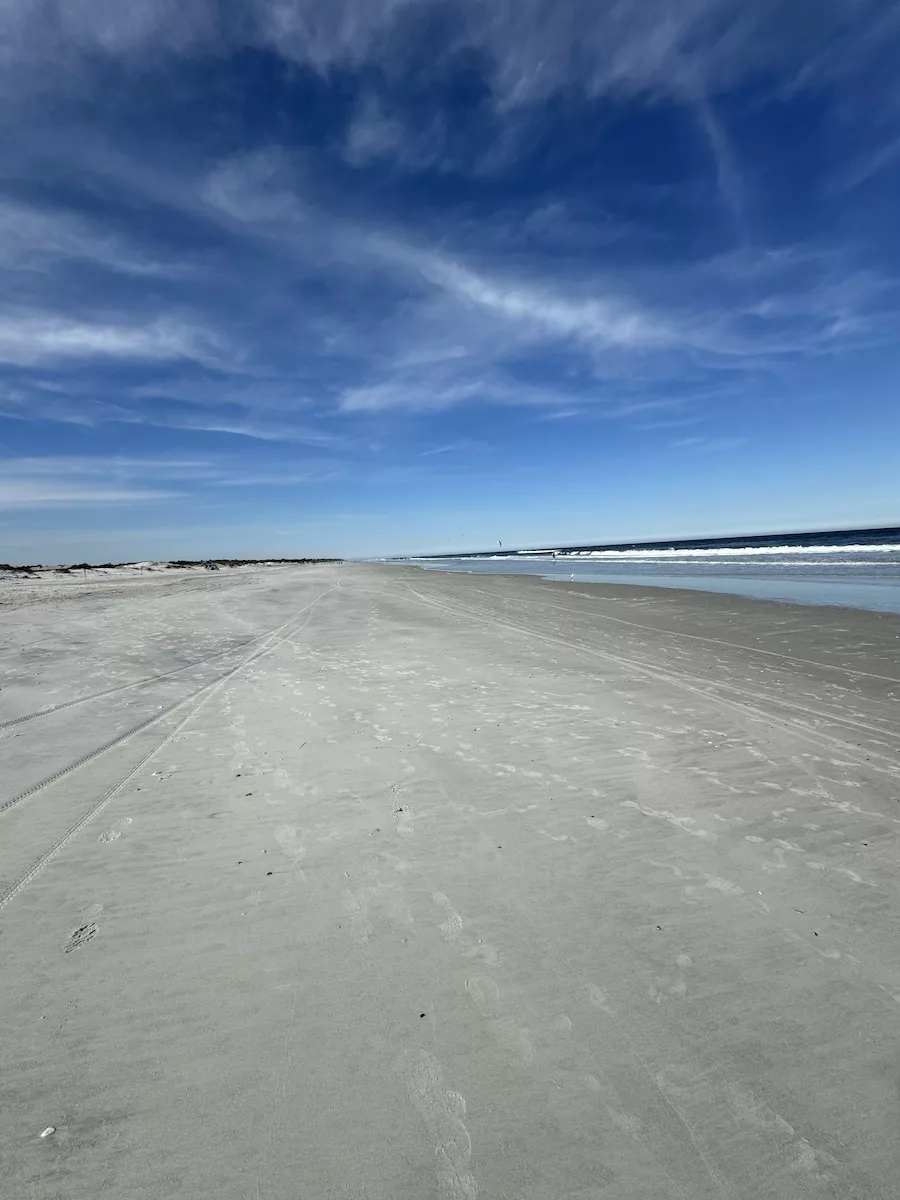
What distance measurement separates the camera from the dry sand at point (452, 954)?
192 cm

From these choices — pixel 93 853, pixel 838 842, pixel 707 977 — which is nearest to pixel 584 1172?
pixel 707 977

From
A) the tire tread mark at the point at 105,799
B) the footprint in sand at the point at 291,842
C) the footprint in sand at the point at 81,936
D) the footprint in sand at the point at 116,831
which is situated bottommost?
the footprint in sand at the point at 291,842

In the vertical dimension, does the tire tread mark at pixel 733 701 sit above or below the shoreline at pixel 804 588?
below

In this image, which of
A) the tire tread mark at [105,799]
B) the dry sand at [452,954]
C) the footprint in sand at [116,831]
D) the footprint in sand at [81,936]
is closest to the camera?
the dry sand at [452,954]

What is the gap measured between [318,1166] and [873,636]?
13067 mm

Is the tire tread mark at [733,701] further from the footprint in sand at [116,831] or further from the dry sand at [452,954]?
the footprint in sand at [116,831]

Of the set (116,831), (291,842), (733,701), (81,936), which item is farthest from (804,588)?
(81,936)

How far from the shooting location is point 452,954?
2850 millimetres

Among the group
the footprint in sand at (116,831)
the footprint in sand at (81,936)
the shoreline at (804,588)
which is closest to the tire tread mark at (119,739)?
the footprint in sand at (116,831)

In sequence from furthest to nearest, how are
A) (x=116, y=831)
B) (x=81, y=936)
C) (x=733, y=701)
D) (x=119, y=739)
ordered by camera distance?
1. (x=733, y=701)
2. (x=119, y=739)
3. (x=116, y=831)
4. (x=81, y=936)

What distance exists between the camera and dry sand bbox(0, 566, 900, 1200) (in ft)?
6.31

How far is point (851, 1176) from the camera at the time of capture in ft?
5.98

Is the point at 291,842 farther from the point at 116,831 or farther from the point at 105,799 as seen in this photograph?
the point at 105,799

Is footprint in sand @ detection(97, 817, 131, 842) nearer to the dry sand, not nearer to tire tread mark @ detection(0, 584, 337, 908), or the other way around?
the dry sand
